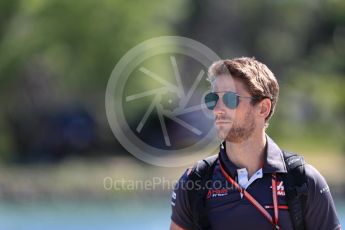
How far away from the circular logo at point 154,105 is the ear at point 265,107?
1732 cm

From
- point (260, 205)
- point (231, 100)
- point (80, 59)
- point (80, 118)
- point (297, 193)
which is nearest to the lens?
point (297, 193)

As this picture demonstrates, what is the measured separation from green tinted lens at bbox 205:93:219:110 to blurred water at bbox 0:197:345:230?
490 inches

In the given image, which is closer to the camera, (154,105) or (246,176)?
(246,176)

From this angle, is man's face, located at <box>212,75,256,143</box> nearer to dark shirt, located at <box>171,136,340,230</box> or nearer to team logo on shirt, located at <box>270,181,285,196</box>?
dark shirt, located at <box>171,136,340,230</box>

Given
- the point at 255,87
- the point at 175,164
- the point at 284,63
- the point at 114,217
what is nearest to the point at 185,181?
the point at 255,87

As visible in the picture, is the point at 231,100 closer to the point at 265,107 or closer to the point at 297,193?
the point at 265,107

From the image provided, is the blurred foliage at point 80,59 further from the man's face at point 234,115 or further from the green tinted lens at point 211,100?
the man's face at point 234,115

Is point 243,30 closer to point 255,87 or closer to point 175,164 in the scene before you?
point 175,164

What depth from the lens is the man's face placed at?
3.69 metres

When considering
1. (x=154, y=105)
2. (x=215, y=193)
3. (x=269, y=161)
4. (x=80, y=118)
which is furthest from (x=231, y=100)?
(x=80, y=118)

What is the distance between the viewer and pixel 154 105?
2517 cm

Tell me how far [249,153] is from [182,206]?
399 millimetres

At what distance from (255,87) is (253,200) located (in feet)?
1.69

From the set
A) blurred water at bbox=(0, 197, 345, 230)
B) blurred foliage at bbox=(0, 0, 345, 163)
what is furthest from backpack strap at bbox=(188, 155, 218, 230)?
blurred foliage at bbox=(0, 0, 345, 163)
